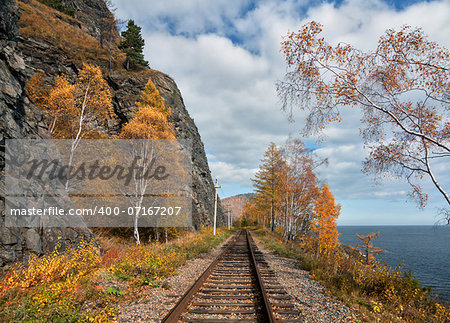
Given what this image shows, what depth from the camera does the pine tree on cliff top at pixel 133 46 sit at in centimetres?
3738

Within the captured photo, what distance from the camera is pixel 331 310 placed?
5277 millimetres

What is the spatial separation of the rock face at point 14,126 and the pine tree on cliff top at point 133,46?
2831 centimetres

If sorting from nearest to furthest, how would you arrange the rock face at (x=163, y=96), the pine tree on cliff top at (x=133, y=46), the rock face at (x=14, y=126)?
the rock face at (x=14, y=126)
the rock face at (x=163, y=96)
the pine tree on cliff top at (x=133, y=46)

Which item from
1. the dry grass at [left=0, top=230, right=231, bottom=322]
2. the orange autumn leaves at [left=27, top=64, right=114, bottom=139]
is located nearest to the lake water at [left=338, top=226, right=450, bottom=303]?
the dry grass at [left=0, top=230, right=231, bottom=322]

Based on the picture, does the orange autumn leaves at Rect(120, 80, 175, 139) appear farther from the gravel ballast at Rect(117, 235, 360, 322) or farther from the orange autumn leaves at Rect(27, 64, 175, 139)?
the gravel ballast at Rect(117, 235, 360, 322)

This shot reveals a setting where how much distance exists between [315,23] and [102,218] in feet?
63.4

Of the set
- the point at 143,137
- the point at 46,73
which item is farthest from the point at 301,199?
the point at 46,73

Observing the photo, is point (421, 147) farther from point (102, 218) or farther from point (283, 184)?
point (102, 218)

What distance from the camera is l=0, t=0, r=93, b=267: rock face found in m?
6.34

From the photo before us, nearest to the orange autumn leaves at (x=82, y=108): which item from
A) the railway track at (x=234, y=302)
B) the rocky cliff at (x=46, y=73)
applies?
the rocky cliff at (x=46, y=73)

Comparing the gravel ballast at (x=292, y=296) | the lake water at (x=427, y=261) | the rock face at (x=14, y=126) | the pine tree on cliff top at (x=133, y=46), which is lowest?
the lake water at (x=427, y=261)

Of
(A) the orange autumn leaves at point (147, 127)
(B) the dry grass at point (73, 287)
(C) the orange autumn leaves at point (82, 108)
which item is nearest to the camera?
(B) the dry grass at point (73, 287)

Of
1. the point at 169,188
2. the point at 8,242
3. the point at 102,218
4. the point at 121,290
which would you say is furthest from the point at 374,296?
the point at 102,218

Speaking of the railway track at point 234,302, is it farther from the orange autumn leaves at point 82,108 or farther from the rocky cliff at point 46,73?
the orange autumn leaves at point 82,108
